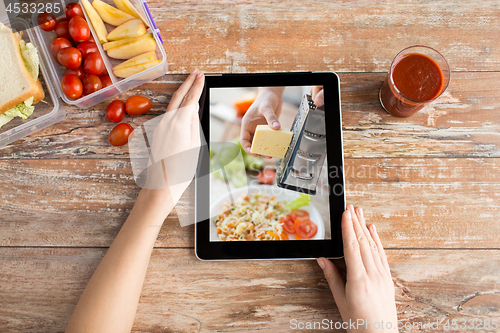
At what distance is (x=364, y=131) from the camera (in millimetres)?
909

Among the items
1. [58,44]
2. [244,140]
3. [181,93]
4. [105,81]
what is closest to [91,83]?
[105,81]

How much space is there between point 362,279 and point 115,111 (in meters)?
0.84

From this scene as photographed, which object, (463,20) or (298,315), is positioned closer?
(298,315)

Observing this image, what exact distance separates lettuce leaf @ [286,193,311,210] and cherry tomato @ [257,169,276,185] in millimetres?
87

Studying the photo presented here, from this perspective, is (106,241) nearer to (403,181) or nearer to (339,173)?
(339,173)

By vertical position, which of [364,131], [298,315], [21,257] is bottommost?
[298,315]

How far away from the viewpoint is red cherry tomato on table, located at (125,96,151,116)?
887 millimetres

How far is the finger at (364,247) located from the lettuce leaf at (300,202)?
0.12m

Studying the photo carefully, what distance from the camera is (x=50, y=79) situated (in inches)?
35.4

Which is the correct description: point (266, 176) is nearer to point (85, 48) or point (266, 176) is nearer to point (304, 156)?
point (304, 156)

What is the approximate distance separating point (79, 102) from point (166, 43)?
0.32 meters

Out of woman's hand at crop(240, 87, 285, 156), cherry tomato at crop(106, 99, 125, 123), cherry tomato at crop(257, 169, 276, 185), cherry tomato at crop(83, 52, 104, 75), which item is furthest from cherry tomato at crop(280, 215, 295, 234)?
cherry tomato at crop(83, 52, 104, 75)

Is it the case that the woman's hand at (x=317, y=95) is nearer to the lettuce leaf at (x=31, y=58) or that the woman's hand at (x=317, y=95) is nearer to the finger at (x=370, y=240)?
the finger at (x=370, y=240)

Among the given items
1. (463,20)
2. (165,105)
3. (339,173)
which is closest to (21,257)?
(165,105)
